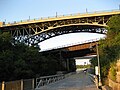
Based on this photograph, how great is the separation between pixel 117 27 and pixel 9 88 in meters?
20.1

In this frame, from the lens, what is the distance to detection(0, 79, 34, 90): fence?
55.5 ft

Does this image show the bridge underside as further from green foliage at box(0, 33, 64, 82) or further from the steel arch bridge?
green foliage at box(0, 33, 64, 82)

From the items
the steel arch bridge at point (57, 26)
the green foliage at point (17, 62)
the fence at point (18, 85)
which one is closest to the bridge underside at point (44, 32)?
the steel arch bridge at point (57, 26)

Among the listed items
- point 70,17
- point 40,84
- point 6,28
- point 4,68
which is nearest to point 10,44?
point 4,68

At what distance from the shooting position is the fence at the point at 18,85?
55.5 ft

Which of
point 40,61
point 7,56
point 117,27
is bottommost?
point 40,61

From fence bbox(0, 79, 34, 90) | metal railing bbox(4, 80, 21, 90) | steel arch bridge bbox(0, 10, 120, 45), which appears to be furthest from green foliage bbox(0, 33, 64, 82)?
Answer: steel arch bridge bbox(0, 10, 120, 45)

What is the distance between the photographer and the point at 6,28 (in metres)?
86.9

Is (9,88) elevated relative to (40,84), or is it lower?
elevated

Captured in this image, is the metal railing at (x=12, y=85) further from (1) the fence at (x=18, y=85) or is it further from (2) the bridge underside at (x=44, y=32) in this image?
(2) the bridge underside at (x=44, y=32)

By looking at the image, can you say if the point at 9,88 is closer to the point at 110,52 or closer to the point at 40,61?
the point at 110,52

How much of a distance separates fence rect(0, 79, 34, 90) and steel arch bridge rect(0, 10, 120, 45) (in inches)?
2087

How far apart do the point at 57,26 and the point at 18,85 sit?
61076 millimetres

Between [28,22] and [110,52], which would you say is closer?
Answer: [110,52]
